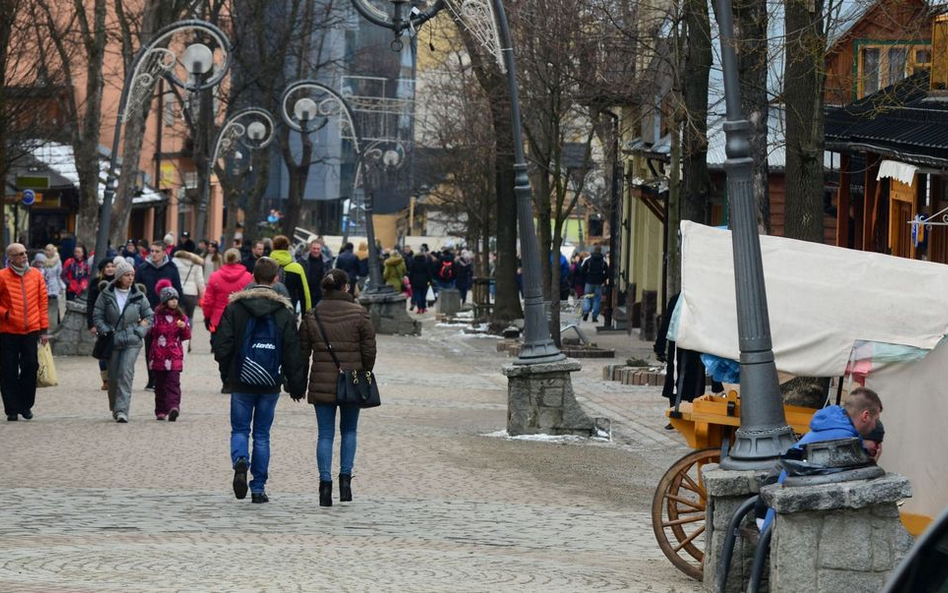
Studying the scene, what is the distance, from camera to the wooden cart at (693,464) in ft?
32.1

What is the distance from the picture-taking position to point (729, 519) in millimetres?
8836

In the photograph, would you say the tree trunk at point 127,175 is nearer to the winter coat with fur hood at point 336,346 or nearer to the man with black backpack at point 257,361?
the man with black backpack at point 257,361

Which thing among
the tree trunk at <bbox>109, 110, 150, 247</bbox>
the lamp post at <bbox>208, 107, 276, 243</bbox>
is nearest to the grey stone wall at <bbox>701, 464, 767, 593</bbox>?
the tree trunk at <bbox>109, 110, 150, 247</bbox>

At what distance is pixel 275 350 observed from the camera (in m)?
12.2

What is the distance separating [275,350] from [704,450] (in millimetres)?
3401

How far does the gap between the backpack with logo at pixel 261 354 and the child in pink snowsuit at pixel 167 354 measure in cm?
548

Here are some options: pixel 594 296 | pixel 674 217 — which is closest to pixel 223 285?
pixel 674 217

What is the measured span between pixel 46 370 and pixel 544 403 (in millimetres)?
6274

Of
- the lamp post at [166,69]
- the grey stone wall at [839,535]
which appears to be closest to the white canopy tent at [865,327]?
the grey stone wall at [839,535]

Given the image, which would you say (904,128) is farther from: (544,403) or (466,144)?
(466,144)

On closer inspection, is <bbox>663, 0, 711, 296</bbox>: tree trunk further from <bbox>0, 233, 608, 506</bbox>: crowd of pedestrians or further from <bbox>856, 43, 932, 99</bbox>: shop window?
<bbox>0, 233, 608, 506</bbox>: crowd of pedestrians

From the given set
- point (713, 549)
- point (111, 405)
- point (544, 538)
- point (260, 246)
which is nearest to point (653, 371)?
point (260, 246)

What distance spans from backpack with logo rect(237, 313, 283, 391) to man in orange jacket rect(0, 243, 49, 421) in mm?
5785

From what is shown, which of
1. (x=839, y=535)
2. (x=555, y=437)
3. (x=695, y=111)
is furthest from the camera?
(x=695, y=111)
